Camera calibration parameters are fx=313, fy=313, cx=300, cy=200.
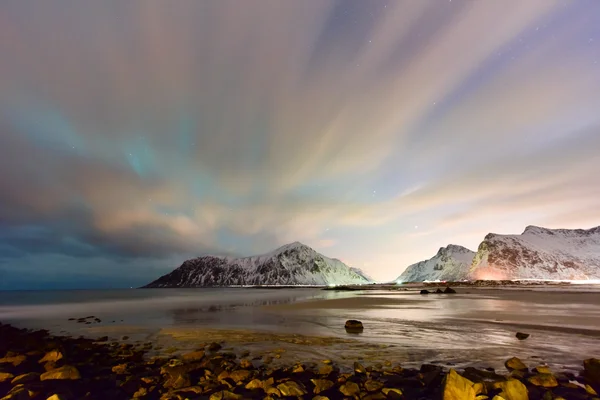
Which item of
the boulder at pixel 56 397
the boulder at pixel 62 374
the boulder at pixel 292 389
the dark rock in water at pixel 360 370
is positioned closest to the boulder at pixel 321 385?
the boulder at pixel 292 389

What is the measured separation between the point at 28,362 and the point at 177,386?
13.5 metres

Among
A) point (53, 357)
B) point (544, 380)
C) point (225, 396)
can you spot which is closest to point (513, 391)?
point (544, 380)

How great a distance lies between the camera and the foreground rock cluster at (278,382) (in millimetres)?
12492

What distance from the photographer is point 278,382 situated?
47.8 feet

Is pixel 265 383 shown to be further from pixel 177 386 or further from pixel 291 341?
pixel 291 341

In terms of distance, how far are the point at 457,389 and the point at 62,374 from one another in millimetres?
18414

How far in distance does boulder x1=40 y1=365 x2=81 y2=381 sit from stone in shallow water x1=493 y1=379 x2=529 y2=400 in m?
19.6

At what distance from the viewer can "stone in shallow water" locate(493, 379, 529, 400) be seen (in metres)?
11.7

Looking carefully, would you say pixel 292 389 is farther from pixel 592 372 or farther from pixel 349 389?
pixel 592 372

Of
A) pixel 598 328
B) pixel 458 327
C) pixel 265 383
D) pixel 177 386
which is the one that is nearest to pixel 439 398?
pixel 265 383

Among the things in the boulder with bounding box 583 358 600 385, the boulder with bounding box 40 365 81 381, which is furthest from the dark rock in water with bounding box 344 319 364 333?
the boulder with bounding box 40 365 81 381

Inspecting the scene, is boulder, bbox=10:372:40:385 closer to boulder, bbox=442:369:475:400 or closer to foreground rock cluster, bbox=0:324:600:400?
foreground rock cluster, bbox=0:324:600:400

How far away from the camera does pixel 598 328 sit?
30.1 metres

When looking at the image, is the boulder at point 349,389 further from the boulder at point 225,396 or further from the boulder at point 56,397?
the boulder at point 56,397
